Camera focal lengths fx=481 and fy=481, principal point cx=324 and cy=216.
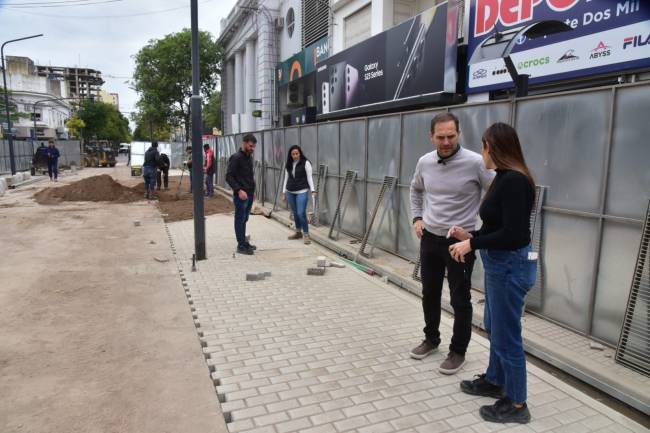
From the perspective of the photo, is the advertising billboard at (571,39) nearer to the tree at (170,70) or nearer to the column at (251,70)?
the column at (251,70)

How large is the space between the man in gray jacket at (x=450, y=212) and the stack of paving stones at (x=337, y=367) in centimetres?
48

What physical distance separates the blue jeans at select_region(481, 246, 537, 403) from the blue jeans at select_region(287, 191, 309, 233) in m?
6.14

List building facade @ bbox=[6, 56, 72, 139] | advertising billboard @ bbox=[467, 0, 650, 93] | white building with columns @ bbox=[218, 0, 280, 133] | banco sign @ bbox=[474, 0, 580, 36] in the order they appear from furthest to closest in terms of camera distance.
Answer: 1. building facade @ bbox=[6, 56, 72, 139]
2. white building with columns @ bbox=[218, 0, 280, 133]
3. banco sign @ bbox=[474, 0, 580, 36]
4. advertising billboard @ bbox=[467, 0, 650, 93]

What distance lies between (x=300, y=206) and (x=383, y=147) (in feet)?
6.79

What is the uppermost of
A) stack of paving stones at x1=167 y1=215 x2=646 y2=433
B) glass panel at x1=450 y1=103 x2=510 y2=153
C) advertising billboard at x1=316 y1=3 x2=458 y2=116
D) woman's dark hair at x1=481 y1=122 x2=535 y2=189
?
advertising billboard at x1=316 y1=3 x2=458 y2=116

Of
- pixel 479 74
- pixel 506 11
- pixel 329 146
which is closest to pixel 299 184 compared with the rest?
pixel 329 146

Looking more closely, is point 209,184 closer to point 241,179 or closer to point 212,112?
point 241,179

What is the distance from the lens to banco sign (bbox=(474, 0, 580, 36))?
7.30 m

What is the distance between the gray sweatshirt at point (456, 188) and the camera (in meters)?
3.60

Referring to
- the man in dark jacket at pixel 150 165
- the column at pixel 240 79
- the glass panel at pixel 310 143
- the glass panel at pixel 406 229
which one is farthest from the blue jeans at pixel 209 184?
the column at pixel 240 79

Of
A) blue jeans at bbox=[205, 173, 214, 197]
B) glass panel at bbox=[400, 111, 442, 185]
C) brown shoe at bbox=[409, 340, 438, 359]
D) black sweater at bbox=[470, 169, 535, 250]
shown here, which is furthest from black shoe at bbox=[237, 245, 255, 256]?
blue jeans at bbox=[205, 173, 214, 197]

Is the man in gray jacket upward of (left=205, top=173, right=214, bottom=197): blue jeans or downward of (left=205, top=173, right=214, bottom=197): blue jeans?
upward

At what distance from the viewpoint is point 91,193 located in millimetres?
Answer: 17547

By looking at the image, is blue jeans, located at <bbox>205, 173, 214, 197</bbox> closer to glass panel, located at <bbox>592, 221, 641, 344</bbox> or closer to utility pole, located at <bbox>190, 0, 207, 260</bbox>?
utility pole, located at <bbox>190, 0, 207, 260</bbox>
